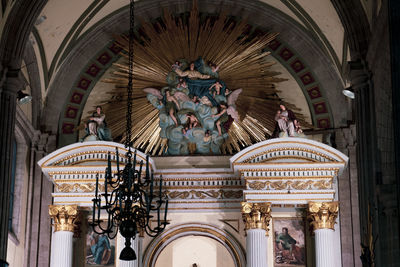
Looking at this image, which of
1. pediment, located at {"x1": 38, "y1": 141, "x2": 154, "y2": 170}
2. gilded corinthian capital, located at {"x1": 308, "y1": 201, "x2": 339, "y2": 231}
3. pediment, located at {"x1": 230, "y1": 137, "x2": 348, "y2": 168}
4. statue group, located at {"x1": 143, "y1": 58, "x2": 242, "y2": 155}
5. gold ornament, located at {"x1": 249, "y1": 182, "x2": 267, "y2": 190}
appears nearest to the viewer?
gilded corinthian capital, located at {"x1": 308, "y1": 201, "x2": 339, "y2": 231}

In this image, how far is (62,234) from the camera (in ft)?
50.8

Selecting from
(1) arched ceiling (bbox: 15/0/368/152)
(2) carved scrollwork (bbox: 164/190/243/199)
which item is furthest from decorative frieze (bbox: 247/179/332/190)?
(1) arched ceiling (bbox: 15/0/368/152)

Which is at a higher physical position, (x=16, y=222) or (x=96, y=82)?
(x=96, y=82)

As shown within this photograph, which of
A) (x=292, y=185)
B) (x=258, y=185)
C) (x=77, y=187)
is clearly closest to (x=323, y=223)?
(x=292, y=185)

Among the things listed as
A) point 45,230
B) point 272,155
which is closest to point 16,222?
point 45,230

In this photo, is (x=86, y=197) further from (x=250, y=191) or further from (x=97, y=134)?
(x=250, y=191)

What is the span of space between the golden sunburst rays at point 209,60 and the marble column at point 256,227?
2018mm

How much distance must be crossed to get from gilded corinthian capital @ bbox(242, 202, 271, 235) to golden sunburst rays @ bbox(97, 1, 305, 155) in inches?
78.2

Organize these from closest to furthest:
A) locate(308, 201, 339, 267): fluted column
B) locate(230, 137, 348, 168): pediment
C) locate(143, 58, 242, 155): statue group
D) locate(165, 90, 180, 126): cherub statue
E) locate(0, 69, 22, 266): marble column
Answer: locate(0, 69, 22, 266): marble column → locate(308, 201, 339, 267): fluted column → locate(230, 137, 348, 168): pediment → locate(143, 58, 242, 155): statue group → locate(165, 90, 180, 126): cherub statue

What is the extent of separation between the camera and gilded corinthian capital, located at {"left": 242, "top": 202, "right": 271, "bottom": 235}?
15312 mm

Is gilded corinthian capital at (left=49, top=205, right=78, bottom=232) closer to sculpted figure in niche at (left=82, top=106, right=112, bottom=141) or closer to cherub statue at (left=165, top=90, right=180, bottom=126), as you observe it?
sculpted figure in niche at (left=82, top=106, right=112, bottom=141)

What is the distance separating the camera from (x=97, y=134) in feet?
53.5

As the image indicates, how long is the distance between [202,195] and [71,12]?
170 inches

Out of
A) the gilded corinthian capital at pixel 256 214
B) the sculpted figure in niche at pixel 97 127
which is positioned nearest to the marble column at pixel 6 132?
the sculpted figure in niche at pixel 97 127
